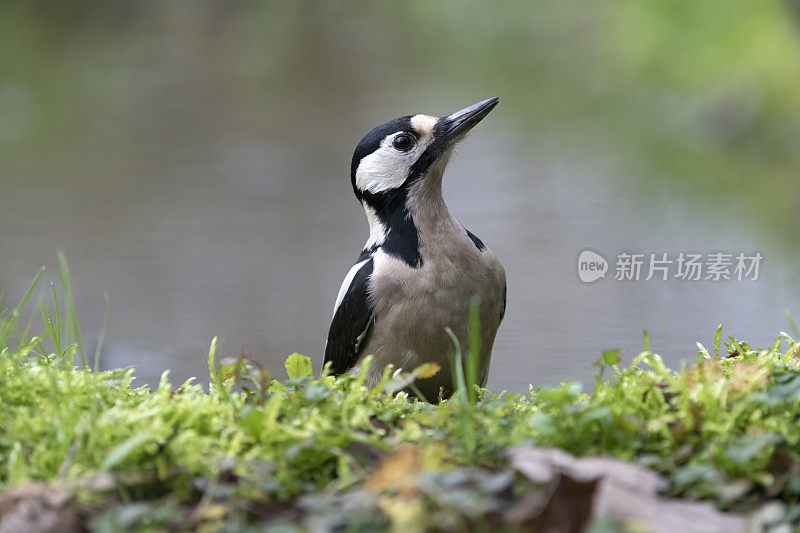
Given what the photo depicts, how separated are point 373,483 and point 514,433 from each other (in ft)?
1.23

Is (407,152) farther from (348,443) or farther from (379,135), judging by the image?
(348,443)

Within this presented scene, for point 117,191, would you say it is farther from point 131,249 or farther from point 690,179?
point 690,179

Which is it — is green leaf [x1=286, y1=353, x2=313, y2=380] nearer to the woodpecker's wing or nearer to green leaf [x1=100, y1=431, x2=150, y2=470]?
green leaf [x1=100, y1=431, x2=150, y2=470]

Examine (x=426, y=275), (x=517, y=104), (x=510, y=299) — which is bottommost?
(x=510, y=299)

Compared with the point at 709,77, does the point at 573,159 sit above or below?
below

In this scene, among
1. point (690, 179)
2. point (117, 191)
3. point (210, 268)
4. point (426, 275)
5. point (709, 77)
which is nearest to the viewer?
point (426, 275)

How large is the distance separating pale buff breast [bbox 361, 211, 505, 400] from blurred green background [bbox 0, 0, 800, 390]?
1.11 meters

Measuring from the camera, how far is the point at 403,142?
3469 mm

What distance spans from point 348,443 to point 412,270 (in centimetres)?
148

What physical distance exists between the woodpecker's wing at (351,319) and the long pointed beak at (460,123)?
490mm

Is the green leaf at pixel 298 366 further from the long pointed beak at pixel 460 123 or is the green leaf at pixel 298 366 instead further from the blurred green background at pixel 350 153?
the blurred green background at pixel 350 153

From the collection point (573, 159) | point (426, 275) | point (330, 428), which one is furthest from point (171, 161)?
point (330, 428)

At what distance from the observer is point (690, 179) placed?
687 centimetres

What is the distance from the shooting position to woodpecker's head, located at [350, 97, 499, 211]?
136 inches
